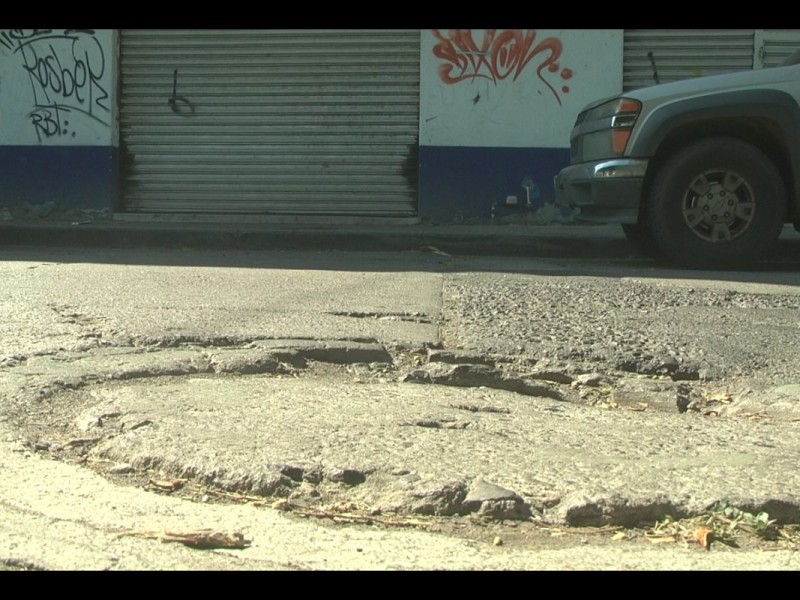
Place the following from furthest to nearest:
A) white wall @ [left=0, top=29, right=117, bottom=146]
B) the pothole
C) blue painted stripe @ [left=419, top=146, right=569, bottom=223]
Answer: white wall @ [left=0, top=29, right=117, bottom=146] → blue painted stripe @ [left=419, top=146, right=569, bottom=223] → the pothole

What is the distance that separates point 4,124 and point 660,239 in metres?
7.39

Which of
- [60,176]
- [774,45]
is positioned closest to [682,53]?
[774,45]

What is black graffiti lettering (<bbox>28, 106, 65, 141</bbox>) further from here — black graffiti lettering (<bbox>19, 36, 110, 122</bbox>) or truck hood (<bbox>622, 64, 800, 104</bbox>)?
truck hood (<bbox>622, 64, 800, 104</bbox>)

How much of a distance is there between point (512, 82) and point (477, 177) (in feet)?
3.27

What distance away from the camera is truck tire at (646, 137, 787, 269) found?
6301 millimetres

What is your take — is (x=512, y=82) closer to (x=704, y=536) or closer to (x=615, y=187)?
(x=615, y=187)

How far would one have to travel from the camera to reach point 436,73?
10.3m

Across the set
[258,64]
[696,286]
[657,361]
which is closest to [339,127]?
[258,64]

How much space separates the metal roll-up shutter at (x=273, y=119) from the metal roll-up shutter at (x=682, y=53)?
2.16 m

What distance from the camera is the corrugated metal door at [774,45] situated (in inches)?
402

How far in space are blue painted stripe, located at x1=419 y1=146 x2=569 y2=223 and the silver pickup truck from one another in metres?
3.67

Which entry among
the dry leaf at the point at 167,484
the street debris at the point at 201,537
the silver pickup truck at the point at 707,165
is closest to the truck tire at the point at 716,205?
the silver pickup truck at the point at 707,165

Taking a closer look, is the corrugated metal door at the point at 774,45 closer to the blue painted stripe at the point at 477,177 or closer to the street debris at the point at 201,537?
the blue painted stripe at the point at 477,177

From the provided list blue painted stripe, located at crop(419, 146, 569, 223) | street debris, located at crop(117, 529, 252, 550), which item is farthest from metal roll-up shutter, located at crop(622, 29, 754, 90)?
street debris, located at crop(117, 529, 252, 550)
